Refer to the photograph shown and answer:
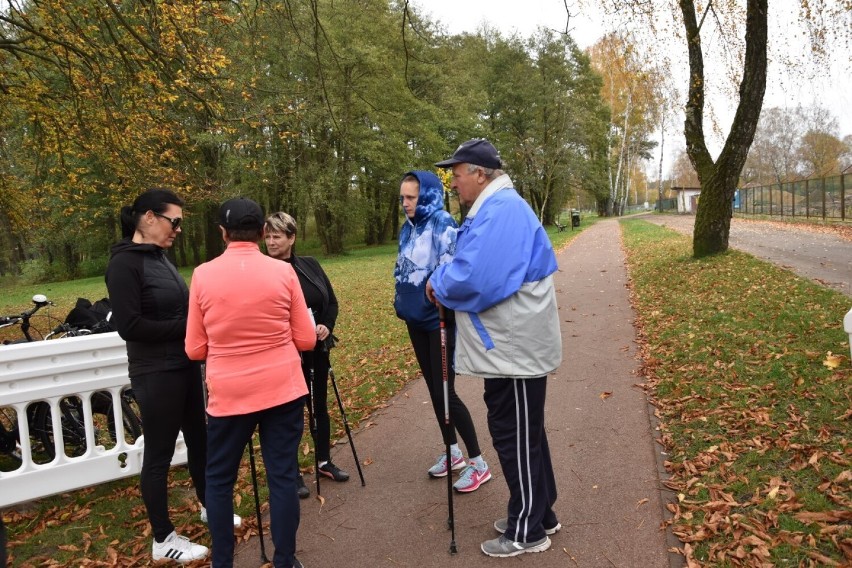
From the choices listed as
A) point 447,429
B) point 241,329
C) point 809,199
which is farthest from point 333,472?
point 809,199

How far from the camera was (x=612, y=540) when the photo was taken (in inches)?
127

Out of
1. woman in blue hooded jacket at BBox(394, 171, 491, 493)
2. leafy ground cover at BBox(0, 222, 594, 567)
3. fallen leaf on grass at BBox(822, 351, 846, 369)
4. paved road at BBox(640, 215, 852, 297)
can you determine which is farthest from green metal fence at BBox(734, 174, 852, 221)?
woman in blue hooded jacket at BBox(394, 171, 491, 493)

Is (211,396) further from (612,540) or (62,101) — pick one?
(62,101)

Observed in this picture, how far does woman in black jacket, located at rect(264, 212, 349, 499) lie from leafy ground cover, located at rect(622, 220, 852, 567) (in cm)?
237

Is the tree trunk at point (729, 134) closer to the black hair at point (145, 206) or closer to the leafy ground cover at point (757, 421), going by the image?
the leafy ground cover at point (757, 421)

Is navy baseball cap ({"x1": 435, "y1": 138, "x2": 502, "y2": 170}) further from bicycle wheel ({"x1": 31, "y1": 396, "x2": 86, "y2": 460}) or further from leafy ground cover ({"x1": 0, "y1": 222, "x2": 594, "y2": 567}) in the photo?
bicycle wheel ({"x1": 31, "y1": 396, "x2": 86, "y2": 460})

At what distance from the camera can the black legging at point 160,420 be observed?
3.19 m

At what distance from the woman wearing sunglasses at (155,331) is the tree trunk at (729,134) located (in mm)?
11905

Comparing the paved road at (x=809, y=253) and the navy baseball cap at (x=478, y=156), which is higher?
the navy baseball cap at (x=478, y=156)

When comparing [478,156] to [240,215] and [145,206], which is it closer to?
[240,215]

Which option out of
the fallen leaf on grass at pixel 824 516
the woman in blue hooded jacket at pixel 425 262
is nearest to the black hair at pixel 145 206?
the woman in blue hooded jacket at pixel 425 262

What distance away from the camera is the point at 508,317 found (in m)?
2.89

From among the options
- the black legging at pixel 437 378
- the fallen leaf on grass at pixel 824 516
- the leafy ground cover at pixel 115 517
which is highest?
the black legging at pixel 437 378

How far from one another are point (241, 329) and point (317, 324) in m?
1.43
